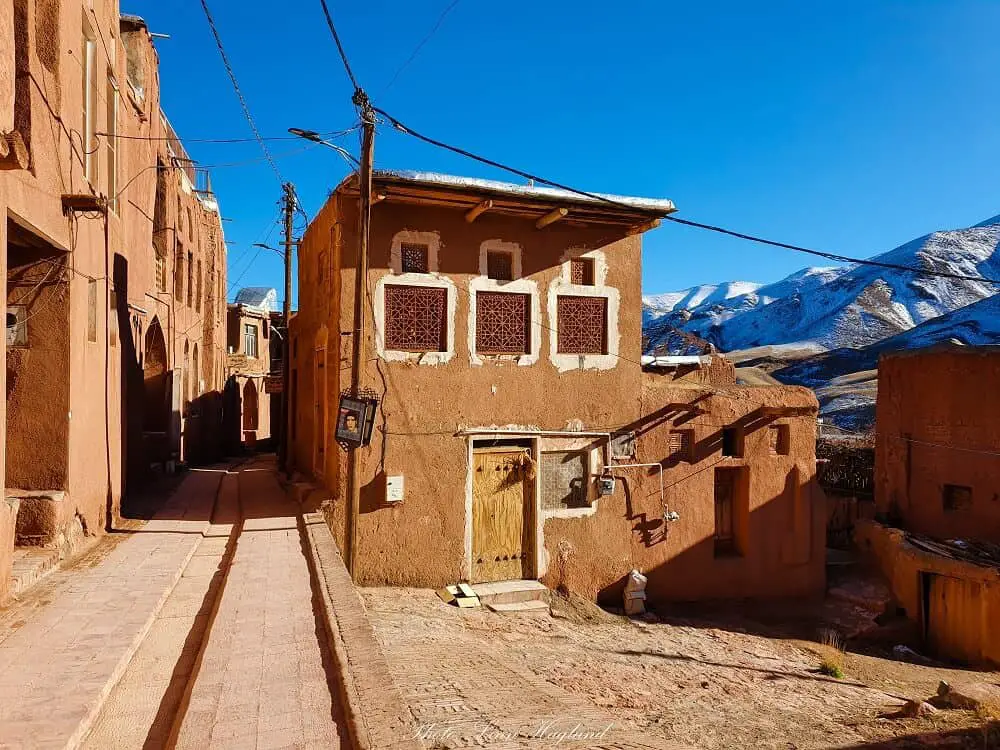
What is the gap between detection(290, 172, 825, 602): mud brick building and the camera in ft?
33.9

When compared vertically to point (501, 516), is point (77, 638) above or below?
above

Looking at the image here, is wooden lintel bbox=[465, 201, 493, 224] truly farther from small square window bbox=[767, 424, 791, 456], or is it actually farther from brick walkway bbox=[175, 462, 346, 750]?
small square window bbox=[767, 424, 791, 456]

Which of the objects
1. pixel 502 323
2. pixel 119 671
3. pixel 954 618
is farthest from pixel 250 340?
pixel 954 618

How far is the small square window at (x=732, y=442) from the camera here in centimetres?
1264

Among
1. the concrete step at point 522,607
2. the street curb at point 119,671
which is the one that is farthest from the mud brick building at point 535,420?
the street curb at point 119,671

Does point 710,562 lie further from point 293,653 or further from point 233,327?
point 233,327

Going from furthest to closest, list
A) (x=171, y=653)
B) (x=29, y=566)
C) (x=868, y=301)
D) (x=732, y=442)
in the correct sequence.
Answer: (x=868, y=301)
(x=732, y=442)
(x=29, y=566)
(x=171, y=653)

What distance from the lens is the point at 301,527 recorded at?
9.90 m

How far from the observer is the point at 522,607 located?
10586 millimetres

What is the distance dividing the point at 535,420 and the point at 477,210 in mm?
3515

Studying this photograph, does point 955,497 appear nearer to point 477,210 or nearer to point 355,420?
point 477,210

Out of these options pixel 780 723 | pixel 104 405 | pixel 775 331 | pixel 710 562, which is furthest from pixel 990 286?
pixel 104 405

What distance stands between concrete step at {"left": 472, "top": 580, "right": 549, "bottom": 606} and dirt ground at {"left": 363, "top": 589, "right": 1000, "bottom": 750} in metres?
0.38

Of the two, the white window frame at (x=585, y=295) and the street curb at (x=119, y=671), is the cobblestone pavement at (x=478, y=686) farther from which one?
the white window frame at (x=585, y=295)
